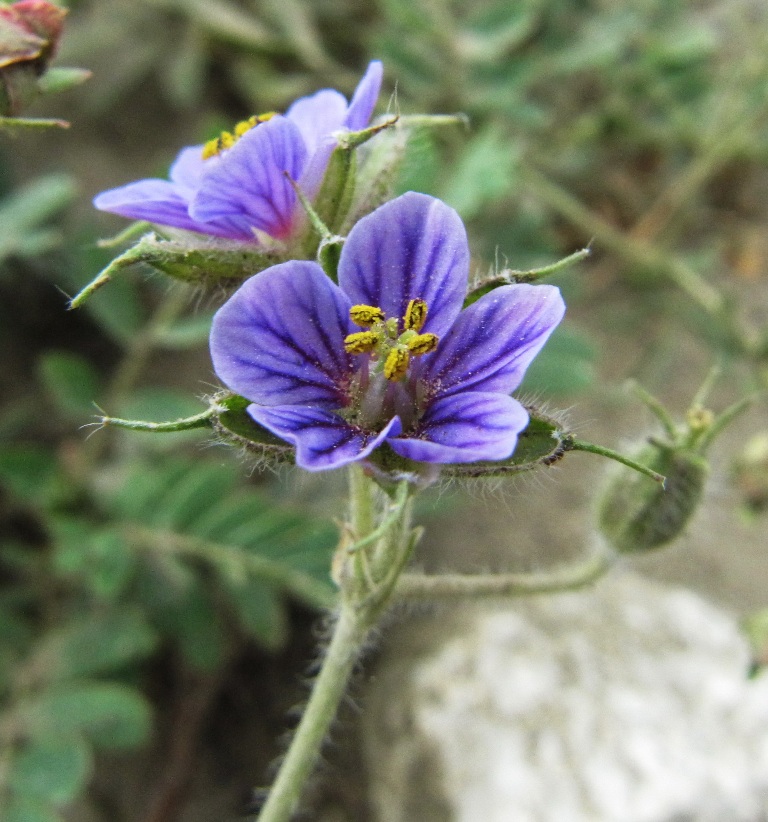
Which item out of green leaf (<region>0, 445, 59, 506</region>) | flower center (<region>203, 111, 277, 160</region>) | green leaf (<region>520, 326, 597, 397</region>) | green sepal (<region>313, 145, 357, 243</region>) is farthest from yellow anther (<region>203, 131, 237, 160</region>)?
green leaf (<region>0, 445, 59, 506</region>)

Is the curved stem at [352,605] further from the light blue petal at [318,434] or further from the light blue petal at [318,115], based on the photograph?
the light blue petal at [318,115]

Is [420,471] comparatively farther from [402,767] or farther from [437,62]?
[437,62]

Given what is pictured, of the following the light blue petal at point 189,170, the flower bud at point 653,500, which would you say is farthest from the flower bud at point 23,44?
the flower bud at point 653,500

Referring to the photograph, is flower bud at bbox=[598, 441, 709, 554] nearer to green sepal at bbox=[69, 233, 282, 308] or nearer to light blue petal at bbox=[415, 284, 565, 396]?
light blue petal at bbox=[415, 284, 565, 396]

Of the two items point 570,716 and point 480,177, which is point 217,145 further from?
Answer: point 570,716

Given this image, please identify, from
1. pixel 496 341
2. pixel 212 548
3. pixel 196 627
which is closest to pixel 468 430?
pixel 496 341

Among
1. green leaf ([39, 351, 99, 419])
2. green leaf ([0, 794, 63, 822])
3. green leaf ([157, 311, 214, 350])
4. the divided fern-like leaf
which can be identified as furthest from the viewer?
green leaf ([39, 351, 99, 419])
